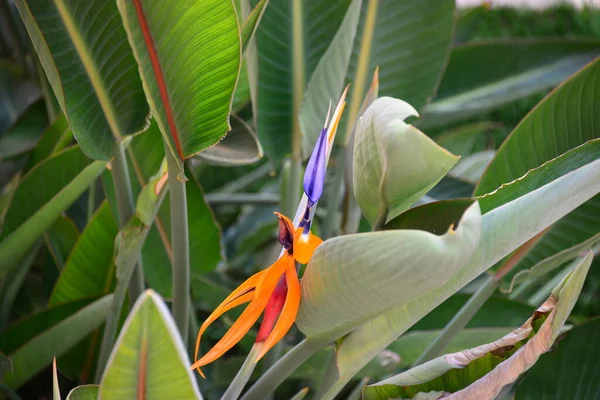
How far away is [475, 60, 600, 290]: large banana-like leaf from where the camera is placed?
0.47 metres

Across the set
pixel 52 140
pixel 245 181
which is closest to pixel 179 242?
pixel 52 140

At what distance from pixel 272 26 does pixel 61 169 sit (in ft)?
0.82

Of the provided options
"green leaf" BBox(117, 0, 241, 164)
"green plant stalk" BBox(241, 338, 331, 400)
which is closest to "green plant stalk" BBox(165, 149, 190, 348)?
"green leaf" BBox(117, 0, 241, 164)

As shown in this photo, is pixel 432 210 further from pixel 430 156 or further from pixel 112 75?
pixel 112 75

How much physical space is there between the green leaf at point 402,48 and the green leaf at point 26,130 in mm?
400

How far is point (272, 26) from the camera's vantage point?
0.66 m

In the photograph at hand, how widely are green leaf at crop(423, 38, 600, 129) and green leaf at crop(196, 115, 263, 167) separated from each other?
0.36 meters

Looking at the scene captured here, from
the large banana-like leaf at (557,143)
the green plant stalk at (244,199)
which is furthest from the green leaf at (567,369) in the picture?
the green plant stalk at (244,199)

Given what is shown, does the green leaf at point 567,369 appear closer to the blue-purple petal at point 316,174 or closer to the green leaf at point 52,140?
the blue-purple petal at point 316,174

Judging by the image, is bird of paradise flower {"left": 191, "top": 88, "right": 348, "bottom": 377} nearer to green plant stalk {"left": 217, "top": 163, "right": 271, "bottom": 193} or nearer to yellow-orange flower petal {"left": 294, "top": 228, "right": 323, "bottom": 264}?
yellow-orange flower petal {"left": 294, "top": 228, "right": 323, "bottom": 264}

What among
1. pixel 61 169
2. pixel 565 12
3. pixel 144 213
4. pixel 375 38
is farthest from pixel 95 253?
pixel 565 12

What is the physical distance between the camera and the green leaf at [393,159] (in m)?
0.29

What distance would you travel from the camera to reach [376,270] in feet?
0.90

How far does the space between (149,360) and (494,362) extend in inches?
7.7
